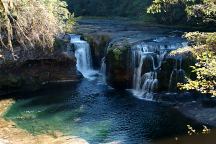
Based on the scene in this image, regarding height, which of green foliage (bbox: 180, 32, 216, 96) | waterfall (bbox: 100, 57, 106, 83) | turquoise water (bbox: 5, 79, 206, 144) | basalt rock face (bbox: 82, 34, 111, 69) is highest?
green foliage (bbox: 180, 32, 216, 96)

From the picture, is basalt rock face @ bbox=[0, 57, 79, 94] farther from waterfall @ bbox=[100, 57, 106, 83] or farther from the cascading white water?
the cascading white water

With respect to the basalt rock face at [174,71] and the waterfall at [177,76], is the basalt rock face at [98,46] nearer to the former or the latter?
the basalt rock face at [174,71]

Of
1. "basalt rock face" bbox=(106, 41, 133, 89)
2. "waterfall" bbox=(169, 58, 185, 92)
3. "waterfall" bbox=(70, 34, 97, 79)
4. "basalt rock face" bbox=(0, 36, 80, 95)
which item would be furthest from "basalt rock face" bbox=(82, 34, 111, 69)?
"waterfall" bbox=(169, 58, 185, 92)

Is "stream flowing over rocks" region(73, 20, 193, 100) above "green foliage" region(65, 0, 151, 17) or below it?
below

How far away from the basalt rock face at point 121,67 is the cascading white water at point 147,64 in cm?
36

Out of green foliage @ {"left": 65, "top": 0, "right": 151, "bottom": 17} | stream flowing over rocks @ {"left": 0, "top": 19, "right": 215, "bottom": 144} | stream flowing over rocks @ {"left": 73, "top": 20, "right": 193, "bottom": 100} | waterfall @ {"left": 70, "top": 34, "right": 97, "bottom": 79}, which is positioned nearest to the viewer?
stream flowing over rocks @ {"left": 0, "top": 19, "right": 215, "bottom": 144}

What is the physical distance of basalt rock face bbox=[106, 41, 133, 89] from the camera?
74.2 feet

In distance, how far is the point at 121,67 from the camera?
74.8 feet

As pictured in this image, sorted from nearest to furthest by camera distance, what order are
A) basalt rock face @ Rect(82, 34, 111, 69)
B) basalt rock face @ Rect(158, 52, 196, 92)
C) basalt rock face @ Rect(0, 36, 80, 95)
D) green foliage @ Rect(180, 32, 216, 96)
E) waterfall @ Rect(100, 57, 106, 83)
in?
green foliage @ Rect(180, 32, 216, 96) → basalt rock face @ Rect(158, 52, 196, 92) → basalt rock face @ Rect(0, 36, 80, 95) → waterfall @ Rect(100, 57, 106, 83) → basalt rock face @ Rect(82, 34, 111, 69)

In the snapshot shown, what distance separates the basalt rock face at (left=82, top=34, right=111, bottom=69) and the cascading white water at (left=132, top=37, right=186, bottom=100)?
11.3ft

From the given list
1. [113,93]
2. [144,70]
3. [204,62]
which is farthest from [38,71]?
[204,62]

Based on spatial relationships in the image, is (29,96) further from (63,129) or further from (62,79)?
(63,129)

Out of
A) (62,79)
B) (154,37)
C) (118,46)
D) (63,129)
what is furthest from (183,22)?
(63,129)

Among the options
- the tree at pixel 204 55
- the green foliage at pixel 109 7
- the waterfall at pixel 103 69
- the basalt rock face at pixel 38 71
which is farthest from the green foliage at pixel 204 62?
the green foliage at pixel 109 7
